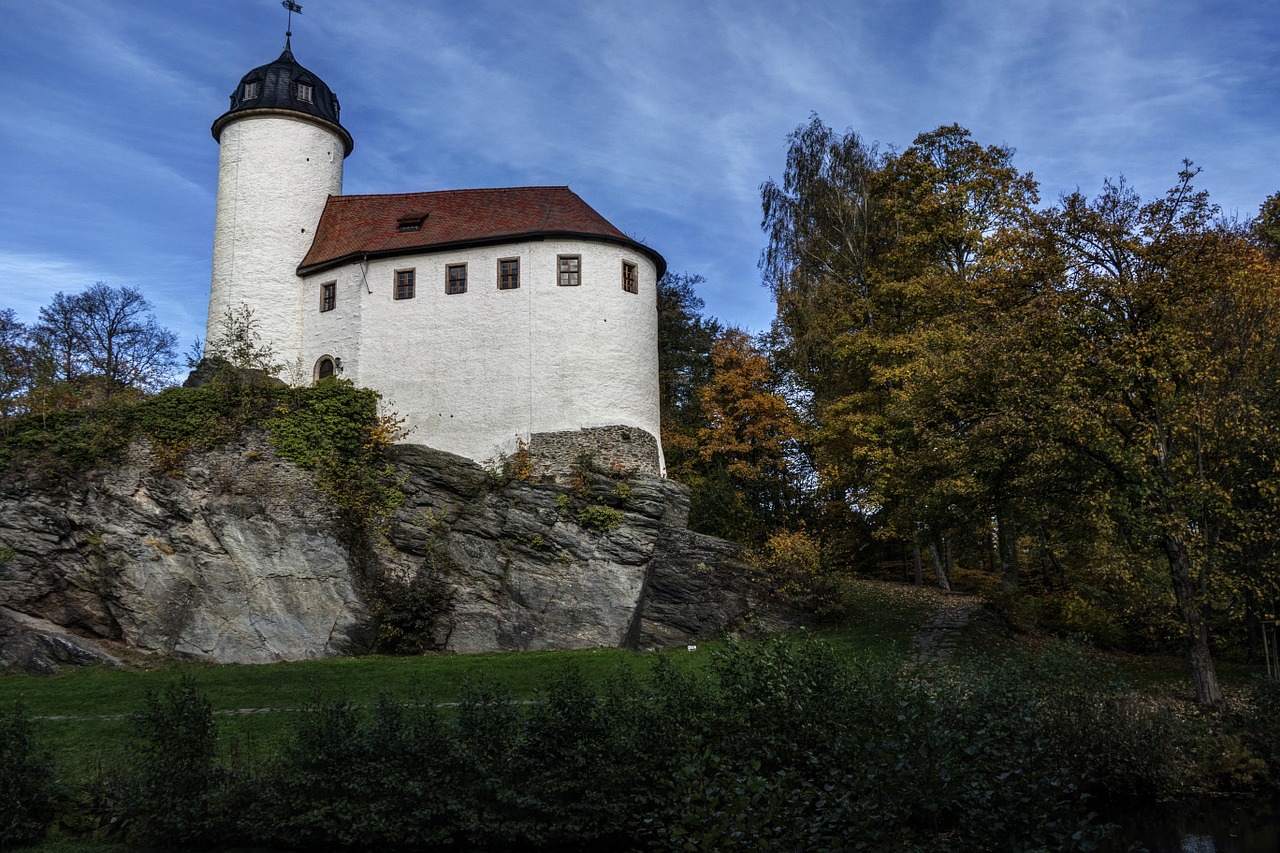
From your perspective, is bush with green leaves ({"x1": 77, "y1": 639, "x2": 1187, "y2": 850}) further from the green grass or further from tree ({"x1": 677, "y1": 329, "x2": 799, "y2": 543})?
tree ({"x1": 677, "y1": 329, "x2": 799, "y2": 543})

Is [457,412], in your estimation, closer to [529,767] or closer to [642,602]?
[642,602]

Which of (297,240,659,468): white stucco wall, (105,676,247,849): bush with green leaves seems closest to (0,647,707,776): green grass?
(105,676,247,849): bush with green leaves

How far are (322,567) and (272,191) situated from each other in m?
11.8

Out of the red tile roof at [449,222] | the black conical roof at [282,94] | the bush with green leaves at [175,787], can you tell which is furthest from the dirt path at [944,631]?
the black conical roof at [282,94]

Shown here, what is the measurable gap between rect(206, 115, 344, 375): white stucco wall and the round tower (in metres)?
0.03

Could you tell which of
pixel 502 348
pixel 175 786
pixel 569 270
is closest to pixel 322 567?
pixel 502 348

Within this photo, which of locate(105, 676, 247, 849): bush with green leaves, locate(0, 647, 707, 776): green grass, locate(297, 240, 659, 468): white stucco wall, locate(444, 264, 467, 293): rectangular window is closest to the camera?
locate(105, 676, 247, 849): bush with green leaves

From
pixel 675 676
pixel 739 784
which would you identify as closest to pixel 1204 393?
pixel 675 676

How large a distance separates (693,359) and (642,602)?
14178 millimetres

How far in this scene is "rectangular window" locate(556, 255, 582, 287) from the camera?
25.7 metres

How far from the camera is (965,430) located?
20531 mm

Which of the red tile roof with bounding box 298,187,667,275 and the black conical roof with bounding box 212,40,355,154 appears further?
the black conical roof with bounding box 212,40,355,154

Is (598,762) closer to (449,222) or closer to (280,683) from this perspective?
(280,683)

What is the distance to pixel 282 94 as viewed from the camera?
28859mm
